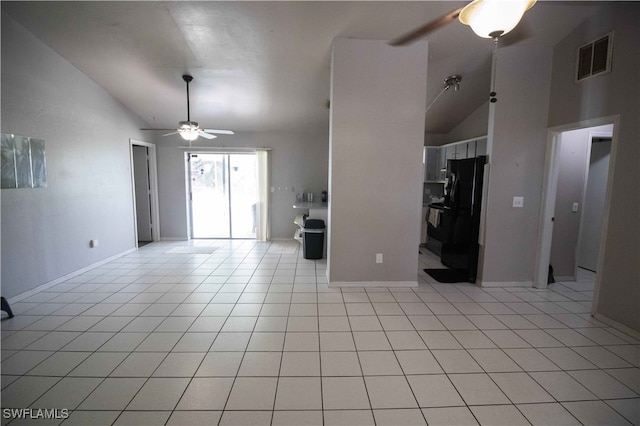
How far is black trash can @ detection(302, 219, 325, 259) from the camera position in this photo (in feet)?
15.9

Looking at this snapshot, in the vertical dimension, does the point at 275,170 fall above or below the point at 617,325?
above

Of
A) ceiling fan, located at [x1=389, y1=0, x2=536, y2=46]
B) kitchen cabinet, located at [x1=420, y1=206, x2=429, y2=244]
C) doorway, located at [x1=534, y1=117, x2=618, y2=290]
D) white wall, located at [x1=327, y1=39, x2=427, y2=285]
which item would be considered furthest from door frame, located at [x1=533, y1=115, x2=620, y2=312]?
ceiling fan, located at [x1=389, y1=0, x2=536, y2=46]

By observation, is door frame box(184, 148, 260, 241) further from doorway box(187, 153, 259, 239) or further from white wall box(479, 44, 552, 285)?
white wall box(479, 44, 552, 285)

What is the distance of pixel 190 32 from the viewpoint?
10.2 ft

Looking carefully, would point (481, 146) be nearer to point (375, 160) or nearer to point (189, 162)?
point (375, 160)

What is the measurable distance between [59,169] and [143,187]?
234 centimetres

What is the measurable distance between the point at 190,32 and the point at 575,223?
542 cm

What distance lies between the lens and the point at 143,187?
5.97 metres

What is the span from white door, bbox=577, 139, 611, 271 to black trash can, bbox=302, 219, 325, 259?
13.0ft

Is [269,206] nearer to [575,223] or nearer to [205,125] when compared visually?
[205,125]

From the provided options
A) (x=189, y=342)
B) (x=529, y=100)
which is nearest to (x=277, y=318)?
(x=189, y=342)

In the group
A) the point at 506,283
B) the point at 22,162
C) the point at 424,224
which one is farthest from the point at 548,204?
the point at 22,162

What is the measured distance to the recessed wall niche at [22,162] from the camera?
9.78 ft

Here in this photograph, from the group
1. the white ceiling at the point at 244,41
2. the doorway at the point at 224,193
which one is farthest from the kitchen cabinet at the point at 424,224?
the doorway at the point at 224,193
